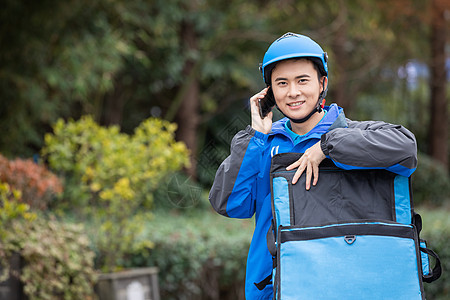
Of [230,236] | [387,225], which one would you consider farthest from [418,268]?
[230,236]

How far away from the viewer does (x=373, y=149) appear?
1.77m

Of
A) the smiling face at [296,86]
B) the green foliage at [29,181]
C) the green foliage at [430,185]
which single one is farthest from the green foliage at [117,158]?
the green foliage at [430,185]

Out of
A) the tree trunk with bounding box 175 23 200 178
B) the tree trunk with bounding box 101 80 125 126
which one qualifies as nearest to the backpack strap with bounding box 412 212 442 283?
the tree trunk with bounding box 175 23 200 178

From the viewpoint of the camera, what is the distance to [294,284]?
67.1 inches

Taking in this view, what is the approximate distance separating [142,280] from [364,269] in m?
3.31

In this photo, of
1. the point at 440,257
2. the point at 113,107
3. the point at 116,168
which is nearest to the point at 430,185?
the point at 113,107

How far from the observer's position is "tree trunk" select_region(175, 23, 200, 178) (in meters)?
10.1

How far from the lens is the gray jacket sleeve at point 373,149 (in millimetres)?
1765

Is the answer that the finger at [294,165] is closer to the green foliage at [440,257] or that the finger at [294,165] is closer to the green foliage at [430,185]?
the green foliage at [440,257]

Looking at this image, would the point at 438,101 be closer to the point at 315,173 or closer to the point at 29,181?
the point at 29,181

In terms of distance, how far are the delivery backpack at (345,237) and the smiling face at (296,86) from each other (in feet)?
0.74

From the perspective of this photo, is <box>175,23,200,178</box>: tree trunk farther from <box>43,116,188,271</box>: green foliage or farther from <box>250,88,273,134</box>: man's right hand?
<box>250,88,273,134</box>: man's right hand

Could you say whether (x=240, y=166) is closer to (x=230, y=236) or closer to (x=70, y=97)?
(x=230, y=236)

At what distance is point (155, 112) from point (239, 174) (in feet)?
33.2
